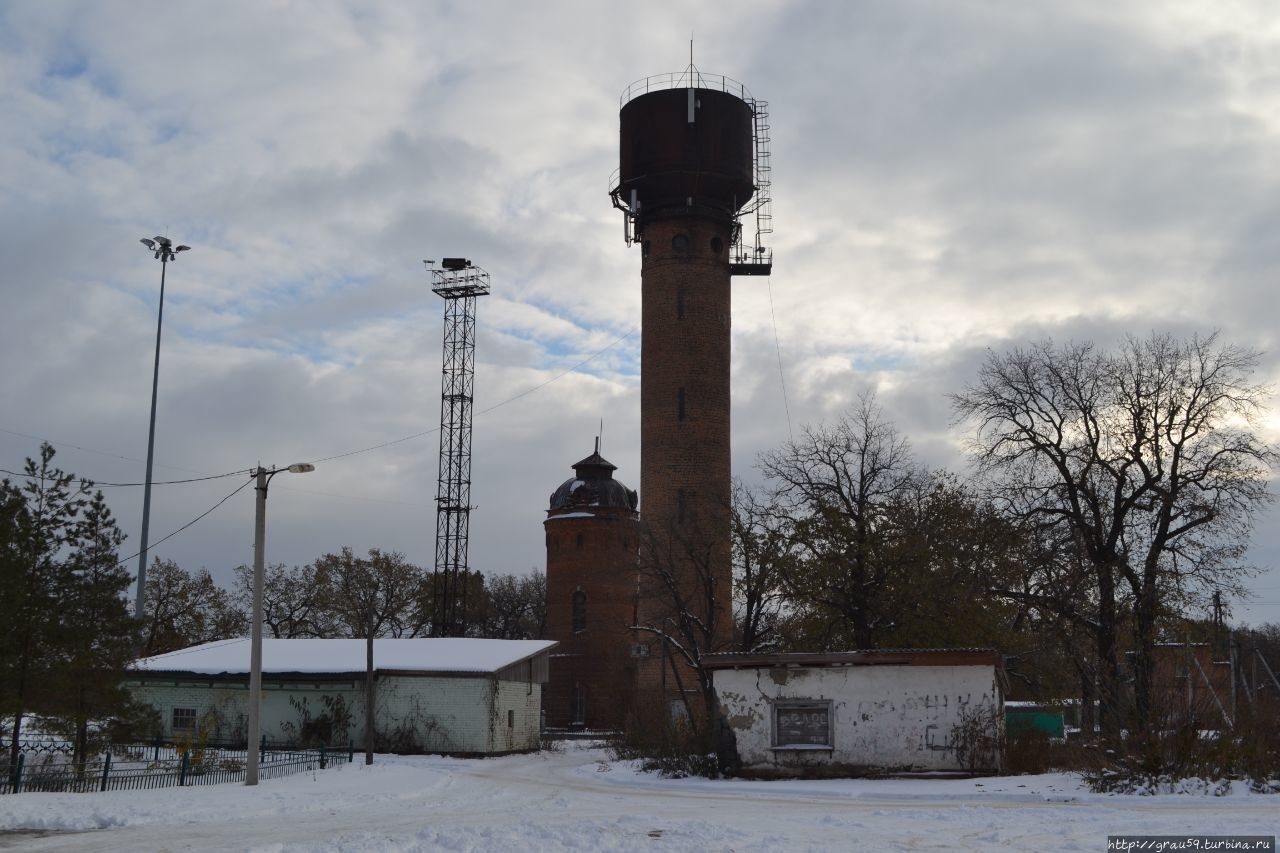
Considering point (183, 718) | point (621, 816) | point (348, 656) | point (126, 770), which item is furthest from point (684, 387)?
point (621, 816)

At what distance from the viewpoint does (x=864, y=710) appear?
88.4 ft

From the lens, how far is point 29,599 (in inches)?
1011

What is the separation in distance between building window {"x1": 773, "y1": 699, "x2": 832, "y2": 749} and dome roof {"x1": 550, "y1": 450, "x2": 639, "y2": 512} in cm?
3514

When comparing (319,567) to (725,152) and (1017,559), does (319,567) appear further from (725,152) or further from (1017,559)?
(1017,559)

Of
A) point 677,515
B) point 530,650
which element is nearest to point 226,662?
point 530,650

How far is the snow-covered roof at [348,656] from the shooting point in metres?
41.5

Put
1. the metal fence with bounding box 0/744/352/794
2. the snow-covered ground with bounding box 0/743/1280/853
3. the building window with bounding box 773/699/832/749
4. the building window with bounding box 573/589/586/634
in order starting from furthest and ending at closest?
1. the building window with bounding box 573/589/586/634
2. the building window with bounding box 773/699/832/749
3. the metal fence with bounding box 0/744/352/794
4. the snow-covered ground with bounding box 0/743/1280/853

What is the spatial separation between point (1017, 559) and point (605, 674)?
3097 centimetres

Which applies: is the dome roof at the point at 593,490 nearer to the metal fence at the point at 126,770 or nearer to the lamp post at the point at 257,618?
the metal fence at the point at 126,770

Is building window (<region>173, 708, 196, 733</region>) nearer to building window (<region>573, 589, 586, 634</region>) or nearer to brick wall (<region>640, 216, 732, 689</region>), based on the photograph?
brick wall (<region>640, 216, 732, 689</region>)

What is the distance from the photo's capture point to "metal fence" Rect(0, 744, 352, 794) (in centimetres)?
2198

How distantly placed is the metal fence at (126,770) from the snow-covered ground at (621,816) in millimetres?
1340

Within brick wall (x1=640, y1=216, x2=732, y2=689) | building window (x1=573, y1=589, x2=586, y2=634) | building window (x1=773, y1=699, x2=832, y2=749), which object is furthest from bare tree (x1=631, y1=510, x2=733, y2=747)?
building window (x1=573, y1=589, x2=586, y2=634)

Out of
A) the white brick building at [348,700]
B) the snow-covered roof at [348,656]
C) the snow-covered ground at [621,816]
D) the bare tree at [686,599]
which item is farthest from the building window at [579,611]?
the snow-covered ground at [621,816]
